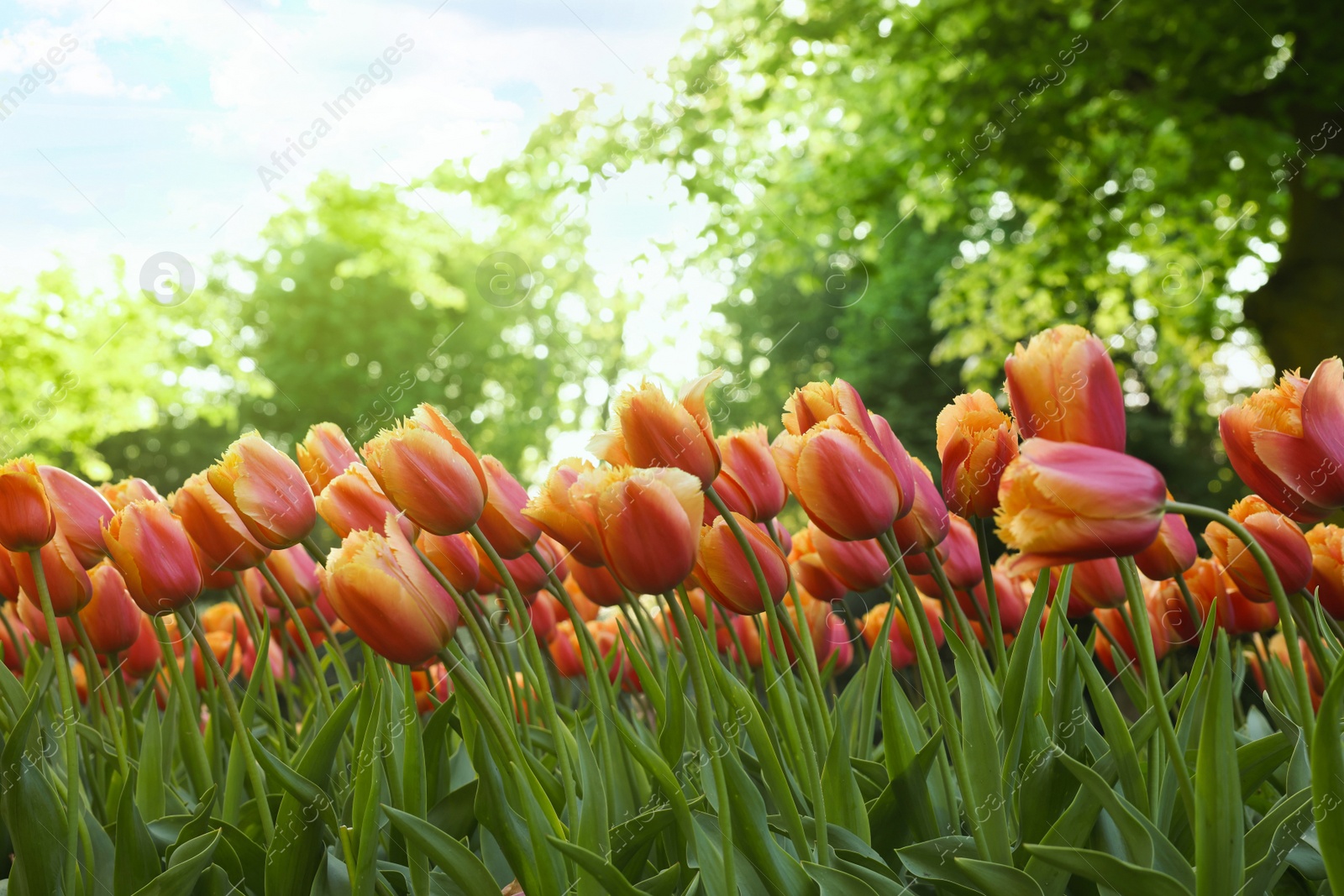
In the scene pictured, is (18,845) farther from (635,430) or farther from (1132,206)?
(1132,206)

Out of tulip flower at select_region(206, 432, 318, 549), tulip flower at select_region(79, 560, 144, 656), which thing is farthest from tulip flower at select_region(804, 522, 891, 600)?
tulip flower at select_region(79, 560, 144, 656)

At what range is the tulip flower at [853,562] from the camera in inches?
51.4

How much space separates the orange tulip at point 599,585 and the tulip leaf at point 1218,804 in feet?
2.70

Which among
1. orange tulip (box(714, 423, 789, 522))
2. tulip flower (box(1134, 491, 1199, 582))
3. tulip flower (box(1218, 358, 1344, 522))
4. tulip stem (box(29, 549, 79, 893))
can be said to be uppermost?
tulip flower (box(1218, 358, 1344, 522))

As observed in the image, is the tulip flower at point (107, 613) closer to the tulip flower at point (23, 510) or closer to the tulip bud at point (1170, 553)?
the tulip flower at point (23, 510)

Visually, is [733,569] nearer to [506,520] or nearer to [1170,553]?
[506,520]

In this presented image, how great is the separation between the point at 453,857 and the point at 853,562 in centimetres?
61

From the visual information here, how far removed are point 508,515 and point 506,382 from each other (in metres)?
23.7

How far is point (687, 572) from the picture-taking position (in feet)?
3.16

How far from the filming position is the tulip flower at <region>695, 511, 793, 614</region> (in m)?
1.12

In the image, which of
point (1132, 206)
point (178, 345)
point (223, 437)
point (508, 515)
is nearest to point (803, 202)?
point (1132, 206)

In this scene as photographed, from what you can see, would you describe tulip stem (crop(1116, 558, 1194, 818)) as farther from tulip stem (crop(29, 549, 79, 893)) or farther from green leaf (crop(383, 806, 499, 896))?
tulip stem (crop(29, 549, 79, 893))

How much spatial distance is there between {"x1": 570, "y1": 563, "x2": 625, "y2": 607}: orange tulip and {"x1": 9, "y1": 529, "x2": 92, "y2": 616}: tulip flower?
0.66 m

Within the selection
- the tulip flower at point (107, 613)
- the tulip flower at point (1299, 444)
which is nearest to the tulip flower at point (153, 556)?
the tulip flower at point (107, 613)
